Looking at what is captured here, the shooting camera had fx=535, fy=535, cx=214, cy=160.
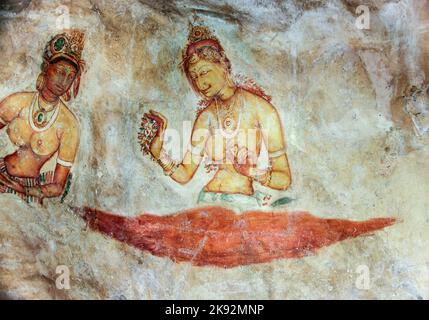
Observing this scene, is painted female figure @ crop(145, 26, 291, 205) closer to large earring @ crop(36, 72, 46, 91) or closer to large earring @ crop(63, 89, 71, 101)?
large earring @ crop(63, 89, 71, 101)

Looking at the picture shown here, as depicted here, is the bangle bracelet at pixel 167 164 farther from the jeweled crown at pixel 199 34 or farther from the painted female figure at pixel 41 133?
the jeweled crown at pixel 199 34

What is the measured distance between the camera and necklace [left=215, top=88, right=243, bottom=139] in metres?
5.76

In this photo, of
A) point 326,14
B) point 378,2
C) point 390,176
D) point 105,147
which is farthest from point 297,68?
point 105,147

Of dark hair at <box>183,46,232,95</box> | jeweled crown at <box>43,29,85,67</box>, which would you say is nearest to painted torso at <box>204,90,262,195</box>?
dark hair at <box>183,46,232,95</box>

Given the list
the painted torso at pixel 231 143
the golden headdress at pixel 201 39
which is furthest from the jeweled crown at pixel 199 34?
the painted torso at pixel 231 143

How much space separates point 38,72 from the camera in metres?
5.78

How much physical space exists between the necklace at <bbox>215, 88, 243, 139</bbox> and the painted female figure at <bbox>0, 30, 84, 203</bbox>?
5.07 ft

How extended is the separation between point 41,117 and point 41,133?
173 mm

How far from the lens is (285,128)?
568 cm

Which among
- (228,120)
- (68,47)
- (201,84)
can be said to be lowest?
(228,120)

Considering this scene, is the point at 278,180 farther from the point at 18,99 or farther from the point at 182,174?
the point at 18,99

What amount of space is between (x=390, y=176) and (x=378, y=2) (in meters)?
1.78

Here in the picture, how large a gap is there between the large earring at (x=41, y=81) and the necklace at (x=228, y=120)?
1.88 meters

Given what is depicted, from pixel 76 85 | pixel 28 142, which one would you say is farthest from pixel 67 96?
pixel 28 142
